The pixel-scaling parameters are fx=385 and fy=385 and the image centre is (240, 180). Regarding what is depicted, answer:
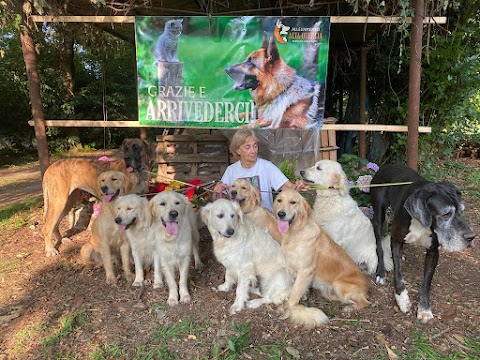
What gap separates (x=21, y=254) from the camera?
5168 millimetres

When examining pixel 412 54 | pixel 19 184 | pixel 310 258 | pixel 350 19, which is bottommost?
pixel 19 184

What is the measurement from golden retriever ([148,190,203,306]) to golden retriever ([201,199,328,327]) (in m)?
0.30

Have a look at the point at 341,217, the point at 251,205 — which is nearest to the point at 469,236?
the point at 341,217

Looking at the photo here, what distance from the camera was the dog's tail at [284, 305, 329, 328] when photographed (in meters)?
3.33

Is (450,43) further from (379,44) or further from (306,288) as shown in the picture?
(306,288)

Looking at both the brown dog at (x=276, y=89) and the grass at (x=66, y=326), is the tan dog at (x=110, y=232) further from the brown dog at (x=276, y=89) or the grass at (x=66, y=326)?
the brown dog at (x=276, y=89)

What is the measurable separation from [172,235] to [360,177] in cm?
312

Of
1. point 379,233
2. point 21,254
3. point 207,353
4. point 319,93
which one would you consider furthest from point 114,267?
point 319,93

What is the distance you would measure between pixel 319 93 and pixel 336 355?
10.7 feet

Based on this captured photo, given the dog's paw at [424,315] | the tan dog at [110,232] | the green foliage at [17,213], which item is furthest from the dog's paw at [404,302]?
the green foliage at [17,213]

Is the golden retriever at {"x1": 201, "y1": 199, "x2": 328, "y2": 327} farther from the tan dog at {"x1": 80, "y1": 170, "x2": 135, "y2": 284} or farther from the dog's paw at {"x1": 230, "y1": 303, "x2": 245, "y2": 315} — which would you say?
the tan dog at {"x1": 80, "y1": 170, "x2": 135, "y2": 284}

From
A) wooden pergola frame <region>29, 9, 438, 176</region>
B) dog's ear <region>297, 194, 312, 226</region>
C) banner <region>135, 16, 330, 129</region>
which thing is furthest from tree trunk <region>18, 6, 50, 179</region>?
dog's ear <region>297, 194, 312, 226</region>

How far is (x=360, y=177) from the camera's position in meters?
5.62

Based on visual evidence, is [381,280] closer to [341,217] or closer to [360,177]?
[341,217]
